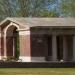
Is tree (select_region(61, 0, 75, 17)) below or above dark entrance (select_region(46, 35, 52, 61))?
above

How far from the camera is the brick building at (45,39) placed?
176 feet

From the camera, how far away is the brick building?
53.8 m

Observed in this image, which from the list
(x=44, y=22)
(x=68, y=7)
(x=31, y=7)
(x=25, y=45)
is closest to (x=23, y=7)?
(x=31, y=7)

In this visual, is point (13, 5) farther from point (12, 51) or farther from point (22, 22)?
point (22, 22)

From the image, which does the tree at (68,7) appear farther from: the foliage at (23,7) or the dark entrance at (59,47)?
the dark entrance at (59,47)

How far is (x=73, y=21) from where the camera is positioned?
57656 mm

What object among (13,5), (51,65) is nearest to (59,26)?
(51,65)

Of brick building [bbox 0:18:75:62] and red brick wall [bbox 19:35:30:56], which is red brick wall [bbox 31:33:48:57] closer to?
brick building [bbox 0:18:75:62]

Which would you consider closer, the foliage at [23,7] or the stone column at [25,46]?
the stone column at [25,46]

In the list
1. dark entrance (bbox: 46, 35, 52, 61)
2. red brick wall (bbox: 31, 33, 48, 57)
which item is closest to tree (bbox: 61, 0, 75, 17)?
dark entrance (bbox: 46, 35, 52, 61)

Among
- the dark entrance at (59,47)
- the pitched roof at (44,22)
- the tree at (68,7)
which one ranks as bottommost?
the dark entrance at (59,47)

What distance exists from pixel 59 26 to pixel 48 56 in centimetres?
368

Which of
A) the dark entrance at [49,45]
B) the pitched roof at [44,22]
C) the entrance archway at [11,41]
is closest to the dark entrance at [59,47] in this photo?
the pitched roof at [44,22]

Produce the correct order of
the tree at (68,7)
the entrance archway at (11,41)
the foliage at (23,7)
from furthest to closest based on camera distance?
the foliage at (23,7), the tree at (68,7), the entrance archway at (11,41)
